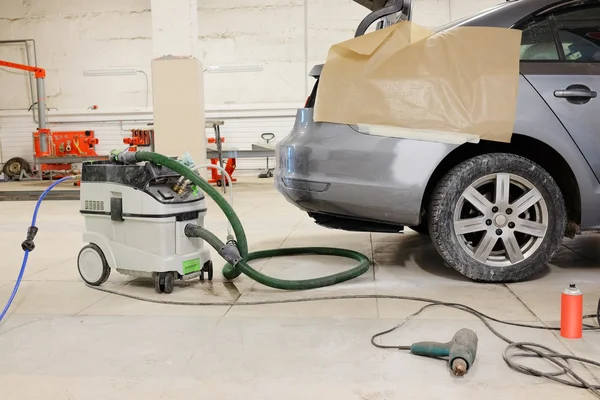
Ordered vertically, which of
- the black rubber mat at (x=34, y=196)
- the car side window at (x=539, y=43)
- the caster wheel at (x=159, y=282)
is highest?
the car side window at (x=539, y=43)

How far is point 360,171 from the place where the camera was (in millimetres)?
2729

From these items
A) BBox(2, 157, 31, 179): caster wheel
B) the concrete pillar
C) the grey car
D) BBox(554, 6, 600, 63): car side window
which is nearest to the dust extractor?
the grey car

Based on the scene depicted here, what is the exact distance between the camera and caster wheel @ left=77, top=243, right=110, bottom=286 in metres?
2.83

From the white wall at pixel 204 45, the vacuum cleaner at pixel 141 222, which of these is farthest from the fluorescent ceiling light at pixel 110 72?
the vacuum cleaner at pixel 141 222

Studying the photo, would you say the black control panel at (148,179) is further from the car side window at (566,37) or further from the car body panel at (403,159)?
the car side window at (566,37)

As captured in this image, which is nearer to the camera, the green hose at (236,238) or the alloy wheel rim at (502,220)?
the green hose at (236,238)

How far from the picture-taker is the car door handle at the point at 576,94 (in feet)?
8.64

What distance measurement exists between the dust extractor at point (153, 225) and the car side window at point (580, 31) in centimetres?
166

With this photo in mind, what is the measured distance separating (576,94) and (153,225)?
2260 mm

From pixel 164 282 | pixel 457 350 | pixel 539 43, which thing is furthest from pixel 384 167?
pixel 164 282

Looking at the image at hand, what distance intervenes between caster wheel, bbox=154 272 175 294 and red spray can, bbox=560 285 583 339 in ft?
6.03

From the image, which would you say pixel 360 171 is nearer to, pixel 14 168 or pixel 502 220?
pixel 502 220

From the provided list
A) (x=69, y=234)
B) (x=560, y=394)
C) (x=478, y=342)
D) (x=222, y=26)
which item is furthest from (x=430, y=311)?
(x=222, y=26)

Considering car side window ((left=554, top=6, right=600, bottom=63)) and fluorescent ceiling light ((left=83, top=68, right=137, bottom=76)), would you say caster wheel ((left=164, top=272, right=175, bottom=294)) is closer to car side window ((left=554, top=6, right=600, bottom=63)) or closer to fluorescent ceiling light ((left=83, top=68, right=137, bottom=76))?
car side window ((left=554, top=6, right=600, bottom=63))
